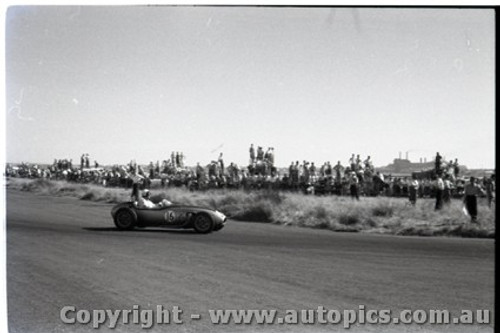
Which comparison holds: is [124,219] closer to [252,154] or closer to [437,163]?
[252,154]

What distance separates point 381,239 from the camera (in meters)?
12.6

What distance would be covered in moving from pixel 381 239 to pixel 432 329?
6255 mm

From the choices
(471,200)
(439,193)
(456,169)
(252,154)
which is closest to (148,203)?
(252,154)

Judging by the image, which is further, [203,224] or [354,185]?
[354,185]

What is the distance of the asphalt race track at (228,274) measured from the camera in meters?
6.74

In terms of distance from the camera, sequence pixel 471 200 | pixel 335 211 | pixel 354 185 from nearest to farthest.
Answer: pixel 471 200 → pixel 335 211 → pixel 354 185

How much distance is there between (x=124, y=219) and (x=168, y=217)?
963mm

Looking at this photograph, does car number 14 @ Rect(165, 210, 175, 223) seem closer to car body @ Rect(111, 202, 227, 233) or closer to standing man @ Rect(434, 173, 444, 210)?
car body @ Rect(111, 202, 227, 233)

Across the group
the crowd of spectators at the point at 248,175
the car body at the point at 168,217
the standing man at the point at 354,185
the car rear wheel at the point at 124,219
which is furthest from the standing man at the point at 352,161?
the car rear wheel at the point at 124,219

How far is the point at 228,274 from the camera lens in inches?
321

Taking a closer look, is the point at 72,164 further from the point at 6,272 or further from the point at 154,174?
the point at 6,272

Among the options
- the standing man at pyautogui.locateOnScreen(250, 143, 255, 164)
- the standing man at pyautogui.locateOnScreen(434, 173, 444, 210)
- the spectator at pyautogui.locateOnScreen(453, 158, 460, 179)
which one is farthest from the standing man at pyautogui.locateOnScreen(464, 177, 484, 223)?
the standing man at pyautogui.locateOnScreen(250, 143, 255, 164)

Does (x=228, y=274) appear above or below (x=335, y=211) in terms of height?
below

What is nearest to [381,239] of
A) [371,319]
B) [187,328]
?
[371,319]
